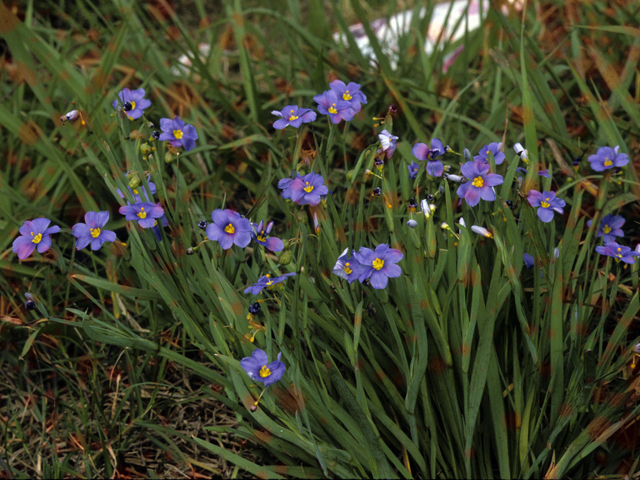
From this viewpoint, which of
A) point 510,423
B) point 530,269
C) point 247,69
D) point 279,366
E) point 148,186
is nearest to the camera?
point 279,366

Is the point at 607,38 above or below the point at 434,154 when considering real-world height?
below

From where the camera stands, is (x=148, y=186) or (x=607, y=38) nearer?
(x=148, y=186)

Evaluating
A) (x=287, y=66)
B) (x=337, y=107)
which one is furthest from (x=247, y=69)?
(x=337, y=107)

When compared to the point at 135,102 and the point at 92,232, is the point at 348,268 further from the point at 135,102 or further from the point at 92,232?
the point at 135,102

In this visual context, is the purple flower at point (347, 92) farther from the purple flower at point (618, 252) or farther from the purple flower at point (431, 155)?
the purple flower at point (618, 252)

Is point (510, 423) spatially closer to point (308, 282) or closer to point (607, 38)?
point (308, 282)

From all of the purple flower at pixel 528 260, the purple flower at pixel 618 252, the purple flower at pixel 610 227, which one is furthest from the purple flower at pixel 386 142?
the purple flower at pixel 610 227

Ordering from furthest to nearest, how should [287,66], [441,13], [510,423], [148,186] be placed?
[441,13] < [287,66] < [510,423] < [148,186]

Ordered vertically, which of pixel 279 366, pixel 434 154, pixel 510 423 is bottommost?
pixel 510 423
